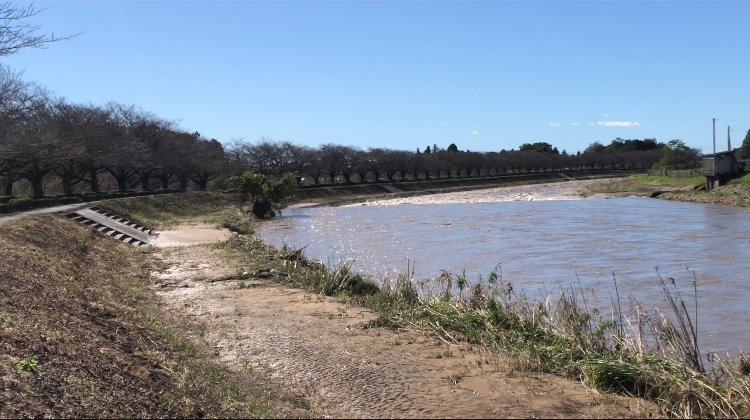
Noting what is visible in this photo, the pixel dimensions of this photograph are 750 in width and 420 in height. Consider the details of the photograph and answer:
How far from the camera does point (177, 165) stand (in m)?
56.4

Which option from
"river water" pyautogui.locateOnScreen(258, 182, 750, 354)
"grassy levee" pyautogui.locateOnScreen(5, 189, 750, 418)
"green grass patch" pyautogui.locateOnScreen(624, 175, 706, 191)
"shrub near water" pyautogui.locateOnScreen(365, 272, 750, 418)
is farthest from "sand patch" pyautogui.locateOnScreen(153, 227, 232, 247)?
"green grass patch" pyautogui.locateOnScreen(624, 175, 706, 191)

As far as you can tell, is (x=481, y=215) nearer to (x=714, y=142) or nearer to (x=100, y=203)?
(x=100, y=203)

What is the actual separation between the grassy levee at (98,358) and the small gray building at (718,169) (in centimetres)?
4664

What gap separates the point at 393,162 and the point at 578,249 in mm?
72234

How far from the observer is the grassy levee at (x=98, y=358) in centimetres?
571

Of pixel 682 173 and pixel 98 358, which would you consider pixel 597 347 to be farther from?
pixel 682 173

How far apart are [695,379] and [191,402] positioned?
16.5 feet

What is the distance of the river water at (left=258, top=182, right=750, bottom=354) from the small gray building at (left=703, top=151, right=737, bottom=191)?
833 cm

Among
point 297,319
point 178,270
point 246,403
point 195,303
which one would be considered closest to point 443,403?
point 246,403

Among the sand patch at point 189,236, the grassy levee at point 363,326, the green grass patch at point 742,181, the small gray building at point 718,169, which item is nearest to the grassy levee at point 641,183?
the small gray building at point 718,169

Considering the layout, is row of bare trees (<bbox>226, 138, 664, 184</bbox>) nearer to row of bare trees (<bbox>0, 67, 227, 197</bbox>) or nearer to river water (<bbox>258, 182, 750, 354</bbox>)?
row of bare trees (<bbox>0, 67, 227, 197</bbox>)

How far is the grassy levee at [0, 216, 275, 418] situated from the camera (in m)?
5.71

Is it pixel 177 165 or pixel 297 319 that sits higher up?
pixel 177 165

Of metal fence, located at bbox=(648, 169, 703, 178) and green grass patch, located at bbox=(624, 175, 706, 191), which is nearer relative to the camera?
green grass patch, located at bbox=(624, 175, 706, 191)
